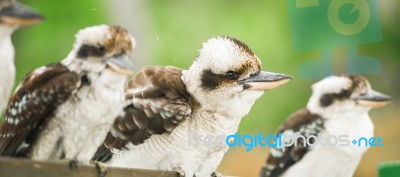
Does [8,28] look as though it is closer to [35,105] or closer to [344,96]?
[35,105]

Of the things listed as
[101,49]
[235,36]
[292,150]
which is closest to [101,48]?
[101,49]

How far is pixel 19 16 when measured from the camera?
865mm

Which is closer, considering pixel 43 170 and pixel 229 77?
pixel 43 170

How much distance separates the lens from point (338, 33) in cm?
194

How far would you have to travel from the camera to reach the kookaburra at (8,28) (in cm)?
86

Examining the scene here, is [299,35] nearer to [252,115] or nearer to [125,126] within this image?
[252,115]

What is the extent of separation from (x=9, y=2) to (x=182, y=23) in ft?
3.07

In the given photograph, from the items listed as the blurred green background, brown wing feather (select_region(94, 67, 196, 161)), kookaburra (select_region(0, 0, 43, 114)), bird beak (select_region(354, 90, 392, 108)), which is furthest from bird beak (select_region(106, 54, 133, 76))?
bird beak (select_region(354, 90, 392, 108))

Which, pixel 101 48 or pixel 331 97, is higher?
pixel 101 48

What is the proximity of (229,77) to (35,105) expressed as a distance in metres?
0.39

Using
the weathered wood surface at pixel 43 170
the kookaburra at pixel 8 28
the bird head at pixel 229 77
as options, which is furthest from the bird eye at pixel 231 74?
the kookaburra at pixel 8 28

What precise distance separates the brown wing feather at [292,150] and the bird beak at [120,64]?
797 mm

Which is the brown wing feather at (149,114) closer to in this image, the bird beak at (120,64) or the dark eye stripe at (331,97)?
the bird beak at (120,64)

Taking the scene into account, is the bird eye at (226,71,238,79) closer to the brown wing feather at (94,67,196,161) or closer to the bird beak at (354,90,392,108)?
the brown wing feather at (94,67,196,161)
